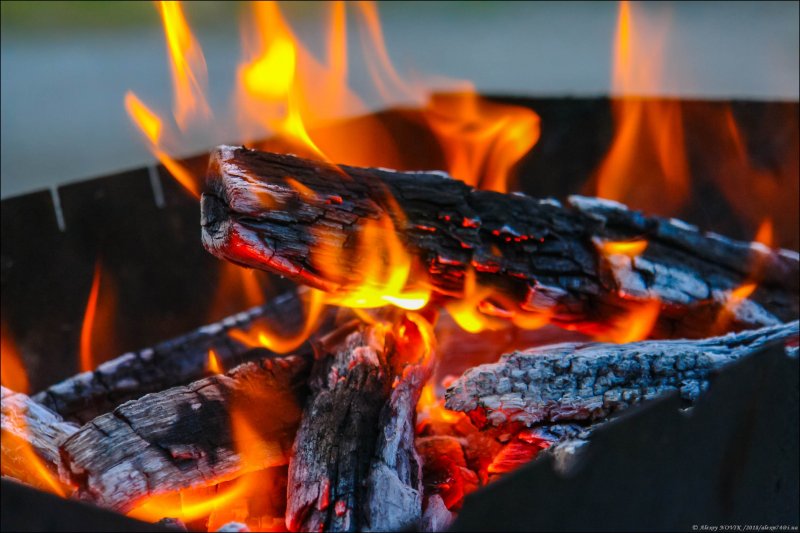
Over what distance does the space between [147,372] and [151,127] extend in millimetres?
979

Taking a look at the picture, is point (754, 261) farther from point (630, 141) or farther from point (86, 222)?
point (86, 222)

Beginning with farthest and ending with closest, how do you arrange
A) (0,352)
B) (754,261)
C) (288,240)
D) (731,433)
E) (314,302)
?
(0,352)
(314,302)
(754,261)
(288,240)
(731,433)

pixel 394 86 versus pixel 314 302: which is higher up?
pixel 394 86

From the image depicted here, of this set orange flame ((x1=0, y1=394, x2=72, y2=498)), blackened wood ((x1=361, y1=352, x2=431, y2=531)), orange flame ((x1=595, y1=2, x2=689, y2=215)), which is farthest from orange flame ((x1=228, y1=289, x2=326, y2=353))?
orange flame ((x1=595, y1=2, x2=689, y2=215))

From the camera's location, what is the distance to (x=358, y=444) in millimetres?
1328

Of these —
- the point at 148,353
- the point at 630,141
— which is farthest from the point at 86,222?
the point at 630,141

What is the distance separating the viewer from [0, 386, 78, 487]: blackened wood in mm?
1398

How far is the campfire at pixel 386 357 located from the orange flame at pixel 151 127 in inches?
1.1

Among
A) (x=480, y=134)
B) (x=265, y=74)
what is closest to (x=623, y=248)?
(x=480, y=134)

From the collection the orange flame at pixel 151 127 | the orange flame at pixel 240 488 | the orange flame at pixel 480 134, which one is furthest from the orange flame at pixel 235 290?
A: the orange flame at pixel 240 488

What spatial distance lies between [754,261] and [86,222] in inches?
69.0

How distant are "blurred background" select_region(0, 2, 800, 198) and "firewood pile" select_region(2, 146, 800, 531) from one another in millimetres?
1285

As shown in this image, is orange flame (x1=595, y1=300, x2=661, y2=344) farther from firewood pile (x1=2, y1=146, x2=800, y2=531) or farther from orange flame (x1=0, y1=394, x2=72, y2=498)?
orange flame (x1=0, y1=394, x2=72, y2=498)

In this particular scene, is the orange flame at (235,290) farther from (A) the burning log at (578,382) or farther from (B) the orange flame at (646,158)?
(A) the burning log at (578,382)
